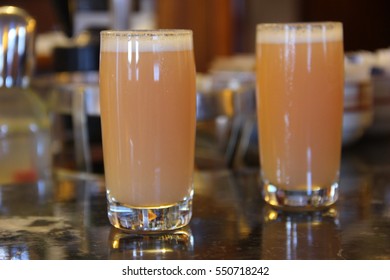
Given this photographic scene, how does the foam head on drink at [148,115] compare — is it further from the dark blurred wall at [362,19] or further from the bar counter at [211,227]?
the dark blurred wall at [362,19]

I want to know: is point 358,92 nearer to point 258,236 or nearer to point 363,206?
point 363,206

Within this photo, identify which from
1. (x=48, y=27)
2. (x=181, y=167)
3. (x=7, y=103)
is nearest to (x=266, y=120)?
(x=181, y=167)

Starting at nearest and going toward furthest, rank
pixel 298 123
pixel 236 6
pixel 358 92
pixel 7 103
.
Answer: pixel 298 123 < pixel 7 103 < pixel 358 92 < pixel 236 6

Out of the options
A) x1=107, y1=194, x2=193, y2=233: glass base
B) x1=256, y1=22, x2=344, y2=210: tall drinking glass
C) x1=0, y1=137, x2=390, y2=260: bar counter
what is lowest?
x1=0, y1=137, x2=390, y2=260: bar counter

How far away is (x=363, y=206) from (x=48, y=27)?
17.4ft

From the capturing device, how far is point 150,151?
2.49ft

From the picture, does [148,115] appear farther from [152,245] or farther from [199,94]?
[199,94]

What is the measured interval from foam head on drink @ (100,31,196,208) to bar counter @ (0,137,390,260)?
6 centimetres

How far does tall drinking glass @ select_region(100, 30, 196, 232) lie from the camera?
2.42 feet

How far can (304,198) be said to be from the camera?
864 mm

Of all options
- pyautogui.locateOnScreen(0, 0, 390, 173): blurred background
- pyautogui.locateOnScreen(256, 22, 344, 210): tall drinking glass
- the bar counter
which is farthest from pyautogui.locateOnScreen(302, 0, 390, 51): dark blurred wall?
pyautogui.locateOnScreen(256, 22, 344, 210): tall drinking glass

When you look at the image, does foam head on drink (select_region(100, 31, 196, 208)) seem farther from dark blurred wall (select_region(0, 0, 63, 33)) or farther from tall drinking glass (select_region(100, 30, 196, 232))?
dark blurred wall (select_region(0, 0, 63, 33))

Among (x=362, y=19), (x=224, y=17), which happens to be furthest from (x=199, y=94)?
(x=362, y=19)

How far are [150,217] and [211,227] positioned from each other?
0.08 m
